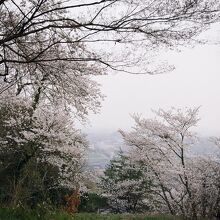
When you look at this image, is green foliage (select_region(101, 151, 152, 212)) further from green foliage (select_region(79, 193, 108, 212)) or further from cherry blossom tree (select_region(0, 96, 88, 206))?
cherry blossom tree (select_region(0, 96, 88, 206))

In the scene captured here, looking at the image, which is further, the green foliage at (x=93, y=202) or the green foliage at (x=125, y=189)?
the green foliage at (x=125, y=189)

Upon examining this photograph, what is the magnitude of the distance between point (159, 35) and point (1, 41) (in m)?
2.60

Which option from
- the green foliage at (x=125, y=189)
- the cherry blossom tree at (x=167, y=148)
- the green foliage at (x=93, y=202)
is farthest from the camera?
the green foliage at (x=125, y=189)

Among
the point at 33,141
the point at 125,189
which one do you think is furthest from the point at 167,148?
the point at 125,189

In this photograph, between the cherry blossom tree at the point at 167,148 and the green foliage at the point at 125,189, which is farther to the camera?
the green foliage at the point at 125,189

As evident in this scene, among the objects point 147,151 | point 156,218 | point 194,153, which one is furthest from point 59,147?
point 156,218

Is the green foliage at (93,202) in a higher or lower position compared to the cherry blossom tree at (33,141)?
lower

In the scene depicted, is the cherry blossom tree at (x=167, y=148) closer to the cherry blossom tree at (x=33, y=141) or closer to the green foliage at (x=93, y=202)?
the cherry blossom tree at (x=33, y=141)

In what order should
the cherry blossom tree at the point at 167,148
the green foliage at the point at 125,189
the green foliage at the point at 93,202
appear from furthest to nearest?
the green foliage at the point at 125,189, the green foliage at the point at 93,202, the cherry blossom tree at the point at 167,148

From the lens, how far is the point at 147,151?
17531mm

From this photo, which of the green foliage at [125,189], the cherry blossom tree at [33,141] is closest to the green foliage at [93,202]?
the green foliage at [125,189]

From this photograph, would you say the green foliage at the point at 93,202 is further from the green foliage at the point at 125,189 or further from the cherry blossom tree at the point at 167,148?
the cherry blossom tree at the point at 167,148

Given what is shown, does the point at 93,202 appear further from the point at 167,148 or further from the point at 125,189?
the point at 167,148

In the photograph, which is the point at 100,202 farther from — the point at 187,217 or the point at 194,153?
the point at 187,217
